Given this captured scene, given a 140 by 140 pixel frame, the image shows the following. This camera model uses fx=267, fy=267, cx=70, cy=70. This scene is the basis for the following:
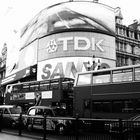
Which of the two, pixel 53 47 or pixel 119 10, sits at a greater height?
pixel 119 10

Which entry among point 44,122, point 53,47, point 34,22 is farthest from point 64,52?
point 44,122

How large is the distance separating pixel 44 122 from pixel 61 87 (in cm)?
964

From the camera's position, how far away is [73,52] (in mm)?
46281

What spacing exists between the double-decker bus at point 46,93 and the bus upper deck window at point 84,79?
10.9 feet

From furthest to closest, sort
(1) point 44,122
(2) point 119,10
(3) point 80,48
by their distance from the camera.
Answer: (2) point 119,10, (3) point 80,48, (1) point 44,122

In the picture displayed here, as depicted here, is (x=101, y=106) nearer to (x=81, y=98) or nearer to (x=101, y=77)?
(x=81, y=98)

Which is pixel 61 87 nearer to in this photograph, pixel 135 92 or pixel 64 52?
pixel 135 92

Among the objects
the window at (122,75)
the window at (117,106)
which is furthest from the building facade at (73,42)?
the window at (117,106)

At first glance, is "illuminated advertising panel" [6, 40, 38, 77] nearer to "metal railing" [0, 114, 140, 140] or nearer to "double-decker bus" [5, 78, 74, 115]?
"double-decker bus" [5, 78, 74, 115]

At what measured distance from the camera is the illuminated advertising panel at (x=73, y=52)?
45.5 m

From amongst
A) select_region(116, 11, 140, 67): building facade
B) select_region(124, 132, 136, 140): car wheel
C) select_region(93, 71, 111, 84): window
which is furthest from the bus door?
select_region(116, 11, 140, 67): building facade

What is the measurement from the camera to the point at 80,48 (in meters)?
46.4

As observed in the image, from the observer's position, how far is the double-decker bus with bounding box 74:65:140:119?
15.3 m

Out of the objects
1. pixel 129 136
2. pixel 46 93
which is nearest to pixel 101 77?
pixel 46 93
